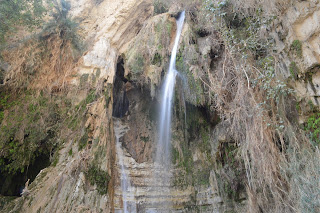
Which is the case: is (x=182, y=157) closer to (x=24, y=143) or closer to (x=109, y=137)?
(x=109, y=137)

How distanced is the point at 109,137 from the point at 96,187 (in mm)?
1524

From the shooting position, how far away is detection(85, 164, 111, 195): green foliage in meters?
5.38

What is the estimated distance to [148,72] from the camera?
287 inches

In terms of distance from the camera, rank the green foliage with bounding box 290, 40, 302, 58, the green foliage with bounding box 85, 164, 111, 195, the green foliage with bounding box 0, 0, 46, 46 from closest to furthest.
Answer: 1. the green foliage with bounding box 290, 40, 302, 58
2. the green foliage with bounding box 85, 164, 111, 195
3. the green foliage with bounding box 0, 0, 46, 46

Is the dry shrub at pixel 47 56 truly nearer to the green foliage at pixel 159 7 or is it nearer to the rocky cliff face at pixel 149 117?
the rocky cliff face at pixel 149 117

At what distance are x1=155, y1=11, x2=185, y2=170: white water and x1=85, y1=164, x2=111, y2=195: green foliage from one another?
6.82 ft

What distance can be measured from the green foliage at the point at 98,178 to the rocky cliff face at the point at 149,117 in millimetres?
25

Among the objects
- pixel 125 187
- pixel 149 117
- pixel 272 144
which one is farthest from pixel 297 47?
pixel 125 187

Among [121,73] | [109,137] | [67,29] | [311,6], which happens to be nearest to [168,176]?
[109,137]

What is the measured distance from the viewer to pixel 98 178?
5.49 meters

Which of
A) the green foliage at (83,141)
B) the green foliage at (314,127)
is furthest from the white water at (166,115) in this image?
the green foliage at (314,127)

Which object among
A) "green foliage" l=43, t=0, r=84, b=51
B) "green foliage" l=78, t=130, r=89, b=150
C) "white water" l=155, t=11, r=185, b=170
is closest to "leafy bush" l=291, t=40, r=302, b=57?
"white water" l=155, t=11, r=185, b=170

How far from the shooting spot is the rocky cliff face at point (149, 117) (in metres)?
4.68

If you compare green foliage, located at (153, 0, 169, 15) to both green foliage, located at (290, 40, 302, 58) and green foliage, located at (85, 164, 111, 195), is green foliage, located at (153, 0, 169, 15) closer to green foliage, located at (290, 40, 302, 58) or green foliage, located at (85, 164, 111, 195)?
green foliage, located at (290, 40, 302, 58)
